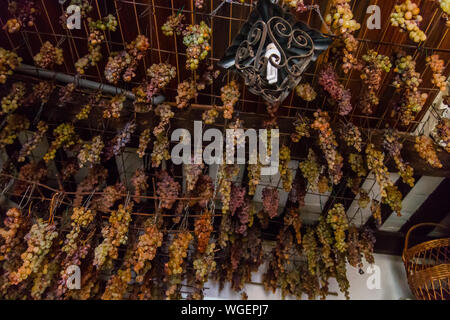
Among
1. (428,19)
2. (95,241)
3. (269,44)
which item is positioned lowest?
(95,241)

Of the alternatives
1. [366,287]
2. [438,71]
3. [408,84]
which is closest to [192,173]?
[408,84]

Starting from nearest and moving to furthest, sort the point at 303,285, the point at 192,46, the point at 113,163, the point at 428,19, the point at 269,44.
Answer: the point at 269,44 → the point at 192,46 → the point at 428,19 → the point at 113,163 → the point at 303,285

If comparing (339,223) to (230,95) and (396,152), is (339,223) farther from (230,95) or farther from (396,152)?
(230,95)

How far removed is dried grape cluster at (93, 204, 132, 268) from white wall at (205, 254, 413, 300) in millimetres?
1799

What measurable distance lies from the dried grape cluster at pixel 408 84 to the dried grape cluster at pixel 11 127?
3262 millimetres

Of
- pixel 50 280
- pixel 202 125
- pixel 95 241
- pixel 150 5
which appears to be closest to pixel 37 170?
pixel 95 241

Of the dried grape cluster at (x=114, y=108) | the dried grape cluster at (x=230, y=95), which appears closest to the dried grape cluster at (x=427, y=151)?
the dried grape cluster at (x=230, y=95)

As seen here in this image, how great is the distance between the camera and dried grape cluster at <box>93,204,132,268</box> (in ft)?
8.74

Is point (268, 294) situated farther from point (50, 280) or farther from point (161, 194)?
point (50, 280)

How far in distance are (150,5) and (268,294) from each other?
3.75 m

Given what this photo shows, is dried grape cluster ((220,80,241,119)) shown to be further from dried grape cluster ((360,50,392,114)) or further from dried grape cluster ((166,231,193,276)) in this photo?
dried grape cluster ((166,231,193,276))

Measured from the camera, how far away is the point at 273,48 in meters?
1.72

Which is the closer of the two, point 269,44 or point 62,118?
point 269,44

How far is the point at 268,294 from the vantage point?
4062 millimetres
